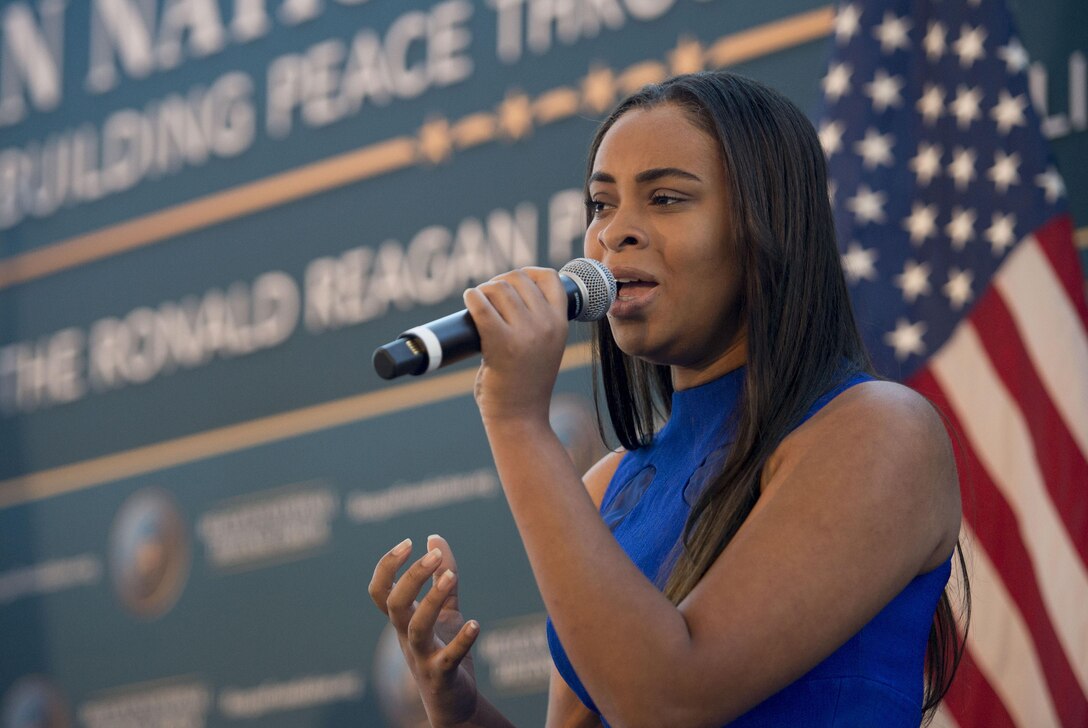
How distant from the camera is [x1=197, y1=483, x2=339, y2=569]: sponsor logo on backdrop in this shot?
3.91 metres

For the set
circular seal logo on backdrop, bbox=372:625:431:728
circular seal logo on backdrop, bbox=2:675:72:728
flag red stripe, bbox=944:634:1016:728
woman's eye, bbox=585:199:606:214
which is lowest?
flag red stripe, bbox=944:634:1016:728

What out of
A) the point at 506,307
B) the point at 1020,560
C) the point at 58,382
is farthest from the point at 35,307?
the point at 506,307

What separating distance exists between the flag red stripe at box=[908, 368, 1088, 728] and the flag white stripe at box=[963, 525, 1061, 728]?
12 millimetres

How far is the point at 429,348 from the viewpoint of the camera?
49.5 inches

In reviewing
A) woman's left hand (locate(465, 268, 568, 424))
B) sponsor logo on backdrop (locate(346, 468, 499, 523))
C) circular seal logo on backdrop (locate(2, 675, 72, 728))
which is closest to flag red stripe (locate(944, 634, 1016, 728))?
woman's left hand (locate(465, 268, 568, 424))

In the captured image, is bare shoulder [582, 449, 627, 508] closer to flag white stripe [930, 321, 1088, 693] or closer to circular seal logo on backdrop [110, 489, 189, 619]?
flag white stripe [930, 321, 1088, 693]

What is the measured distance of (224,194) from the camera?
14.2ft

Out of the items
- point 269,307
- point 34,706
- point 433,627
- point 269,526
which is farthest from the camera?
point 34,706

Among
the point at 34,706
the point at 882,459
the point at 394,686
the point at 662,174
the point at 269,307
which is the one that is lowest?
the point at 394,686

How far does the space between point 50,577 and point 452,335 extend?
3.64m

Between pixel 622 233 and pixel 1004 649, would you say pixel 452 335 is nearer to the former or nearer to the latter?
pixel 622 233

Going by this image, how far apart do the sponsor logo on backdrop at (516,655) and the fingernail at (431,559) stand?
6.06ft

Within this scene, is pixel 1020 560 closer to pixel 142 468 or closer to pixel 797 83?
pixel 797 83

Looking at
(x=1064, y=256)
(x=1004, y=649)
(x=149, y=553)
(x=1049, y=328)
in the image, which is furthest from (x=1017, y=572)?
(x=149, y=553)
